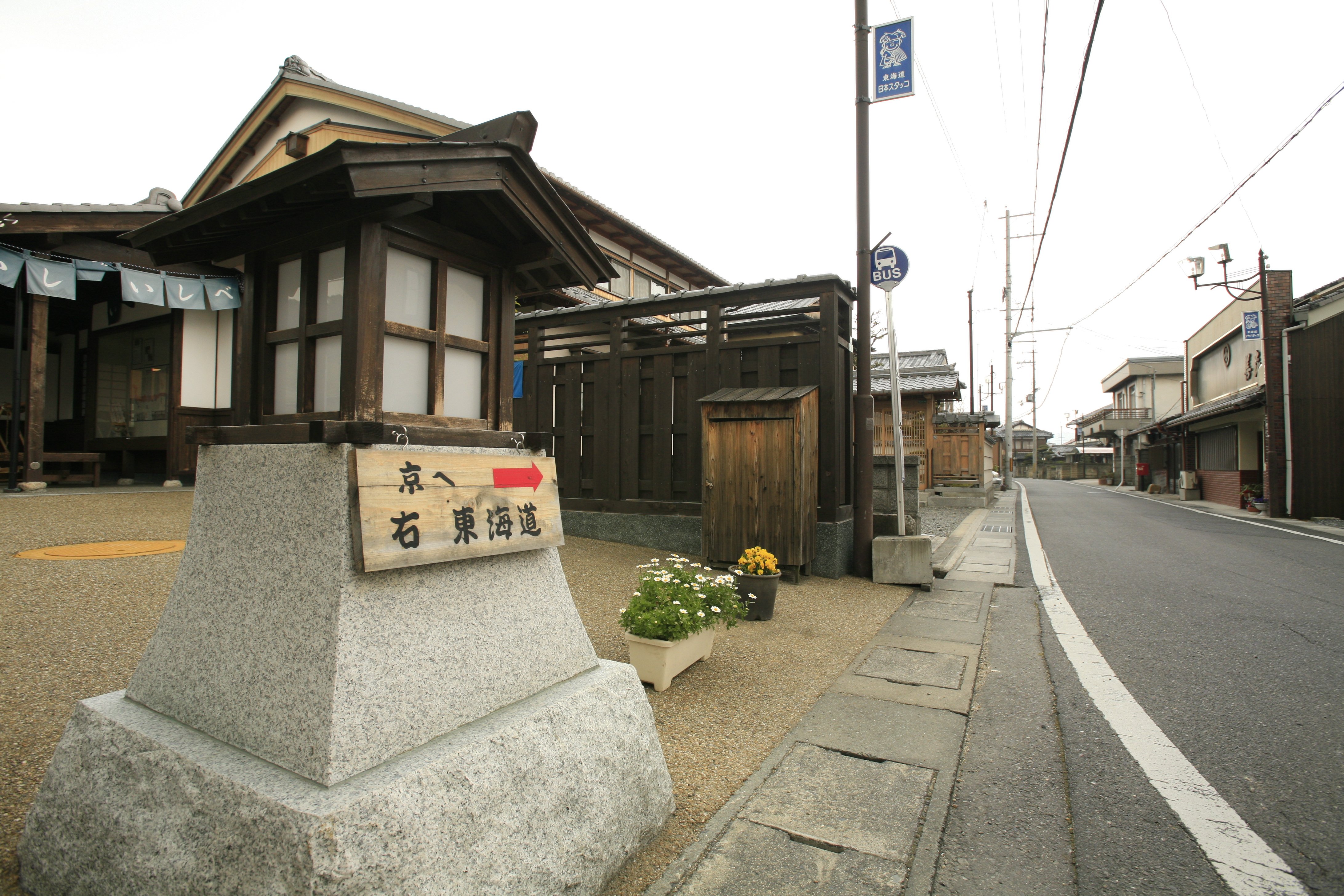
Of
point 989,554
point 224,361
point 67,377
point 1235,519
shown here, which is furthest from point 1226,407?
point 67,377

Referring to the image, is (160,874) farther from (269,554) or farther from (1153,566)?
(1153,566)

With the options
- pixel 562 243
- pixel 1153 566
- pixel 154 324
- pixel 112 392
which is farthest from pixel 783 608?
pixel 112 392

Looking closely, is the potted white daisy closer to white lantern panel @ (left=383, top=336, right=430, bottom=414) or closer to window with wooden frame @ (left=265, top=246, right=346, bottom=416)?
white lantern panel @ (left=383, top=336, right=430, bottom=414)

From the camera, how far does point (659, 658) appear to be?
4059 millimetres

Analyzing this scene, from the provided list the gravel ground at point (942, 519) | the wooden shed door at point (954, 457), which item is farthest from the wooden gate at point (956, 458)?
the gravel ground at point (942, 519)

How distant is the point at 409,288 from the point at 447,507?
3.15ft

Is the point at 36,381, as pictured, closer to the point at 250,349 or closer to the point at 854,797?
the point at 250,349

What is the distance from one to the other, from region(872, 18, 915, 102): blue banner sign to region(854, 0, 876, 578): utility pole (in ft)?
0.40

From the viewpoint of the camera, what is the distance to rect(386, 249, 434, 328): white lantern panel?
8.27 ft

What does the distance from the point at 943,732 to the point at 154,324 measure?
1505 cm

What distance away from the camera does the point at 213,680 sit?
2197mm

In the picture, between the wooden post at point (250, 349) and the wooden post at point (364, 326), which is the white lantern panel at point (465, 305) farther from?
the wooden post at point (250, 349)

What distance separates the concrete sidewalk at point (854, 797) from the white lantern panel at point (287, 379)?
2.33 m

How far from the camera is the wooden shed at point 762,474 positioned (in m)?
7.08
